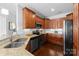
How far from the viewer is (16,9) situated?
1713 mm

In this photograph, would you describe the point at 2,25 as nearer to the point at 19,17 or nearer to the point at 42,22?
the point at 19,17

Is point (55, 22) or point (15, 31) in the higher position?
point (55, 22)

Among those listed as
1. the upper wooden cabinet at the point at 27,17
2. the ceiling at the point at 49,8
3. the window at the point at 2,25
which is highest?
the ceiling at the point at 49,8

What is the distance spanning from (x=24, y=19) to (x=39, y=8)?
0.33 m

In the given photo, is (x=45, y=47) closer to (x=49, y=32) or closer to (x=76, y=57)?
(x=49, y=32)

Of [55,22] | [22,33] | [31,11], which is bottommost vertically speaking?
[22,33]

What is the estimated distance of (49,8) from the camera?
153 centimetres

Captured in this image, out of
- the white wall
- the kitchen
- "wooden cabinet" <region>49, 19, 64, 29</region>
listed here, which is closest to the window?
the kitchen

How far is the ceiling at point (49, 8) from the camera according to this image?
147cm

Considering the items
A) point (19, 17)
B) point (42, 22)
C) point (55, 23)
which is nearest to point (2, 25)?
point (19, 17)

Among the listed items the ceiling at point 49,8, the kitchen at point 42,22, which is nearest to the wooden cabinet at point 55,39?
the kitchen at point 42,22

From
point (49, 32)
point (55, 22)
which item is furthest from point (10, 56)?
point (55, 22)

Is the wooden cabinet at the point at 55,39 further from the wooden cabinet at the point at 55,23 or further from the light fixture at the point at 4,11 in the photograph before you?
the light fixture at the point at 4,11

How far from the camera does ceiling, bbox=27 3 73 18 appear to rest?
147cm
